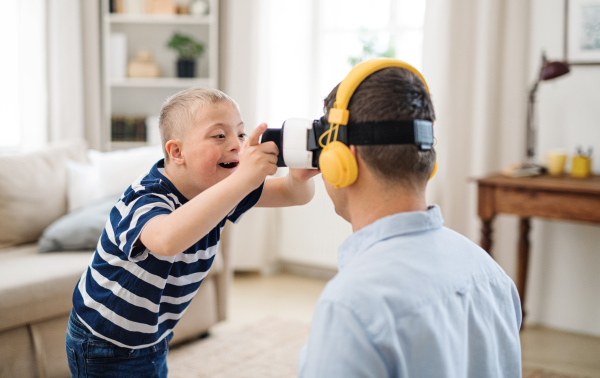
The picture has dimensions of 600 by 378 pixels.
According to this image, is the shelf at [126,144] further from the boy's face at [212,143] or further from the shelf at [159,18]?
the boy's face at [212,143]

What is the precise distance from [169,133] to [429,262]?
2.42ft

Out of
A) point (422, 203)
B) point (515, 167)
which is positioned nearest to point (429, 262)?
point (422, 203)

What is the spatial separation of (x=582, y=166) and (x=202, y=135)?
233 cm

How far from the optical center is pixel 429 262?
0.86 m

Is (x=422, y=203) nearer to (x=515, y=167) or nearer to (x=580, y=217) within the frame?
(x=580, y=217)

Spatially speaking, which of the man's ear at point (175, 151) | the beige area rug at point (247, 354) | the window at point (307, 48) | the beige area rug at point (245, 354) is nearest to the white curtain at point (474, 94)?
the window at point (307, 48)

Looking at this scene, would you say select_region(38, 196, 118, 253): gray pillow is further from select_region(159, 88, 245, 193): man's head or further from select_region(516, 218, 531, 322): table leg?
select_region(516, 218, 531, 322): table leg

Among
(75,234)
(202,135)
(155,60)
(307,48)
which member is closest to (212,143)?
(202,135)

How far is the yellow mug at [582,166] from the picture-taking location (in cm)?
299

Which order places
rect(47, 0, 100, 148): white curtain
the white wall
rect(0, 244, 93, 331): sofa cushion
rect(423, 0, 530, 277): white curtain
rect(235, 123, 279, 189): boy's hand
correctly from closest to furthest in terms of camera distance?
rect(235, 123, 279, 189): boy's hand
rect(0, 244, 93, 331): sofa cushion
the white wall
rect(423, 0, 530, 277): white curtain
rect(47, 0, 100, 148): white curtain

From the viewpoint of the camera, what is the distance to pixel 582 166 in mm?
2996

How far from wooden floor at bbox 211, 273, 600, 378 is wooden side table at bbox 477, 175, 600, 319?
283 millimetres

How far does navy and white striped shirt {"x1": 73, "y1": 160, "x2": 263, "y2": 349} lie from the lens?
1304mm

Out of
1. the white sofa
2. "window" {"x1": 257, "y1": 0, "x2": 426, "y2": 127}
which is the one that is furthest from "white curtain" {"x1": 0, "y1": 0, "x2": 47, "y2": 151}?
"window" {"x1": 257, "y1": 0, "x2": 426, "y2": 127}
